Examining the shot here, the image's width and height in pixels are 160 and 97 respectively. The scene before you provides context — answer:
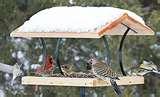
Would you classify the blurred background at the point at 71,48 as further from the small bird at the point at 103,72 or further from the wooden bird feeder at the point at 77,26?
the small bird at the point at 103,72

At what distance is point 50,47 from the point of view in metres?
6.59

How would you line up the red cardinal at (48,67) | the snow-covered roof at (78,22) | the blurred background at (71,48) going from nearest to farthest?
the snow-covered roof at (78,22), the red cardinal at (48,67), the blurred background at (71,48)

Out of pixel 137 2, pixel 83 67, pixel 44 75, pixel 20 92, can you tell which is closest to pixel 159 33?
pixel 137 2

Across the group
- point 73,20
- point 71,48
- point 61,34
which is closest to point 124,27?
point 73,20

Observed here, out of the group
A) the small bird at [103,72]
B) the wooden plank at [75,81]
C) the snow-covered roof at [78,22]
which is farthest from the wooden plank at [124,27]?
the wooden plank at [75,81]

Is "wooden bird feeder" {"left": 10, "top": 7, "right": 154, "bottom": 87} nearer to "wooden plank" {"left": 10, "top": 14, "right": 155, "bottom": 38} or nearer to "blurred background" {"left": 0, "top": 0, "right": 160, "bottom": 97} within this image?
"wooden plank" {"left": 10, "top": 14, "right": 155, "bottom": 38}

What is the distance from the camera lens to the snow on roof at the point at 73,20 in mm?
4191

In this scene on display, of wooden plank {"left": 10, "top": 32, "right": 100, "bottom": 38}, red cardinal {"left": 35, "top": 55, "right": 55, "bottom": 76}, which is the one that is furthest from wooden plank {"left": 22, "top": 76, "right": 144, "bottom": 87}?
wooden plank {"left": 10, "top": 32, "right": 100, "bottom": 38}

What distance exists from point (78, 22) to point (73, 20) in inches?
2.3

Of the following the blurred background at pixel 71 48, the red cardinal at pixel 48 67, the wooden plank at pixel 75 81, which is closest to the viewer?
the wooden plank at pixel 75 81

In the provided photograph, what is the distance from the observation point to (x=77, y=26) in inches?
165

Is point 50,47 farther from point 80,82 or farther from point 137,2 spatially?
point 80,82

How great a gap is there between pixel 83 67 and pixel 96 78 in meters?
2.43

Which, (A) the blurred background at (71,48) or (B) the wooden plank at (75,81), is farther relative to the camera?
(A) the blurred background at (71,48)
